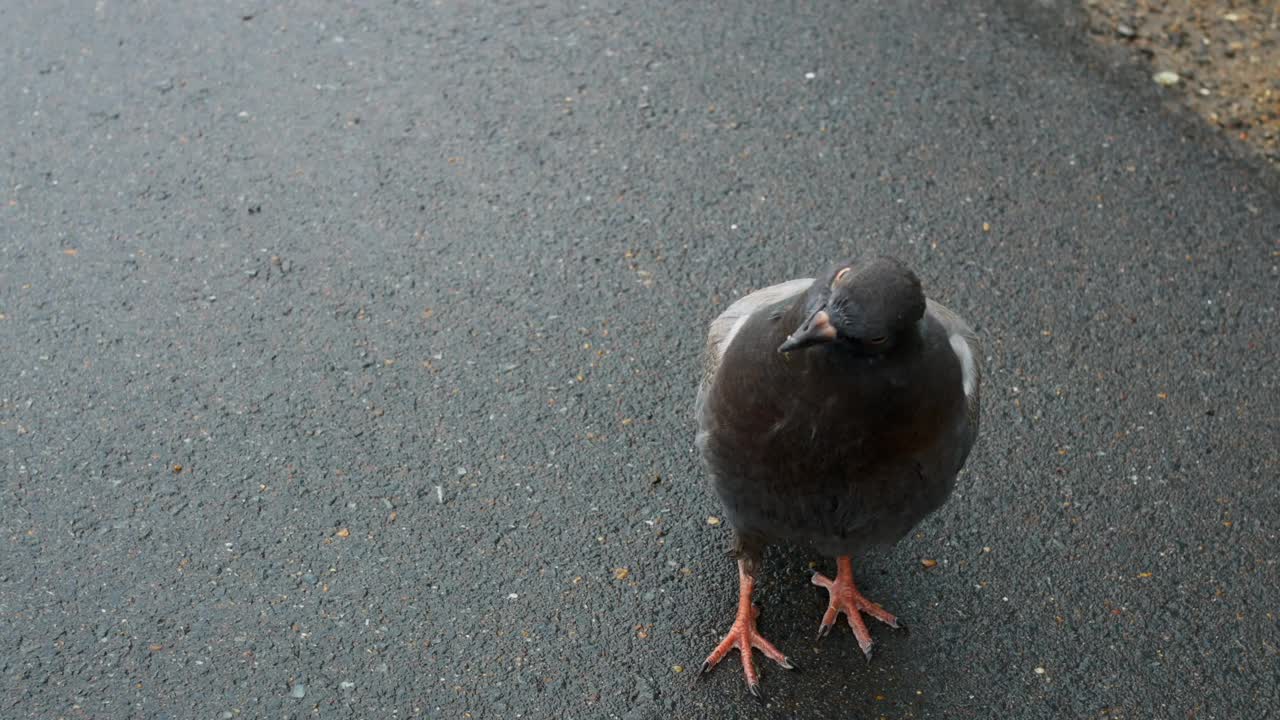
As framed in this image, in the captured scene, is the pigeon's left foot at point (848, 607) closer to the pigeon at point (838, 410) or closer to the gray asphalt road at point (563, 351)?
the gray asphalt road at point (563, 351)

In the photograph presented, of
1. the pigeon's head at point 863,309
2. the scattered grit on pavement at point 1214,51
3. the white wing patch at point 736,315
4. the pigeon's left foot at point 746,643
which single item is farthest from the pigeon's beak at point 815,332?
the scattered grit on pavement at point 1214,51

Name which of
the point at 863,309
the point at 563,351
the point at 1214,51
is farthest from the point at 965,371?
the point at 1214,51

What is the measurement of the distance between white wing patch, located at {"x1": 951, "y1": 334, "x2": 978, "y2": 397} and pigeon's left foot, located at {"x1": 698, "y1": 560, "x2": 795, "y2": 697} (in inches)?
33.2

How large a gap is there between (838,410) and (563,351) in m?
1.64

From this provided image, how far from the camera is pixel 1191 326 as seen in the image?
4301 mm

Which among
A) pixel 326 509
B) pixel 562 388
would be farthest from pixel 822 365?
pixel 326 509

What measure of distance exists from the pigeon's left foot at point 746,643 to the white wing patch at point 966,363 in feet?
2.76

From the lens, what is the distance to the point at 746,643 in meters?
3.39

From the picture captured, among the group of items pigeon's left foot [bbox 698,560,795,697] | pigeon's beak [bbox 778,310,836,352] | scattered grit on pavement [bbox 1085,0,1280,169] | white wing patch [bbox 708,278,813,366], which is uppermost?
pigeon's beak [bbox 778,310,836,352]

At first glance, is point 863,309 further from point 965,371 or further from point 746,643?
point 746,643

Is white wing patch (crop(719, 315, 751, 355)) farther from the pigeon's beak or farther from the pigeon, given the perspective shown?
the pigeon's beak

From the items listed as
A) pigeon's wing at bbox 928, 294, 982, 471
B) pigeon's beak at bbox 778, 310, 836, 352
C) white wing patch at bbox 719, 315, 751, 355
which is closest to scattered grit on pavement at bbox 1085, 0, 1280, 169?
pigeon's wing at bbox 928, 294, 982, 471

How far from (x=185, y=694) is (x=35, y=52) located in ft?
10.6

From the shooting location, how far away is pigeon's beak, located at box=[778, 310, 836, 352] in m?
2.53
